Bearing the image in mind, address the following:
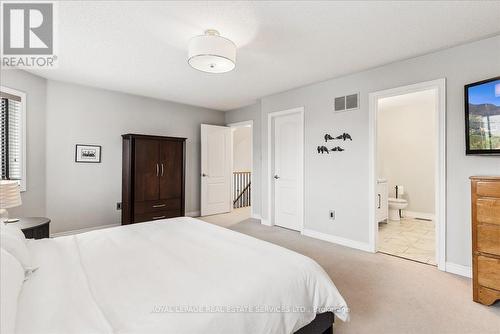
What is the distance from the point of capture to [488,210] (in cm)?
206

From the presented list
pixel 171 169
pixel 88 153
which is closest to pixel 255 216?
pixel 171 169

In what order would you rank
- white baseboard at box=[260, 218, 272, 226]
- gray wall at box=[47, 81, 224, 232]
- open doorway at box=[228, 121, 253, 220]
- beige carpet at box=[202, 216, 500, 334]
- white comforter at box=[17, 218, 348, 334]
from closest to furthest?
white comforter at box=[17, 218, 348, 334] → beige carpet at box=[202, 216, 500, 334] → gray wall at box=[47, 81, 224, 232] → white baseboard at box=[260, 218, 272, 226] → open doorway at box=[228, 121, 253, 220]

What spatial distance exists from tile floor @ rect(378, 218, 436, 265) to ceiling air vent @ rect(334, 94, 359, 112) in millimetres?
2035

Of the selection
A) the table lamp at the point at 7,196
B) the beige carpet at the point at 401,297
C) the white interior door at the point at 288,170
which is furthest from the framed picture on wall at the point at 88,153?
the beige carpet at the point at 401,297

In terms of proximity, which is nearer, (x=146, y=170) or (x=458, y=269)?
(x=458, y=269)

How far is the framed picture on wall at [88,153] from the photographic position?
405 cm

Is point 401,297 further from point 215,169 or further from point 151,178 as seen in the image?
point 215,169

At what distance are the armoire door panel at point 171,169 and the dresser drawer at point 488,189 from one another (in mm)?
4064

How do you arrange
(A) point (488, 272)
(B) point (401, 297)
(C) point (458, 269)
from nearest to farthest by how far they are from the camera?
(A) point (488, 272), (B) point (401, 297), (C) point (458, 269)

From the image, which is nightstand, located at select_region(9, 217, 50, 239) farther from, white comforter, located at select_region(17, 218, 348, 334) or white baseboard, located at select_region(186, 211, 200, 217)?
white baseboard, located at select_region(186, 211, 200, 217)

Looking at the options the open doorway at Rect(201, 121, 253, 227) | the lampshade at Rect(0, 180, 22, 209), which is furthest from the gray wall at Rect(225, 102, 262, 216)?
the lampshade at Rect(0, 180, 22, 209)

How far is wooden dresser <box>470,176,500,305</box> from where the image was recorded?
2021 millimetres

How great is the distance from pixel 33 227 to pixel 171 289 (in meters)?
2.21

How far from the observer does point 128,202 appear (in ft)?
13.1
